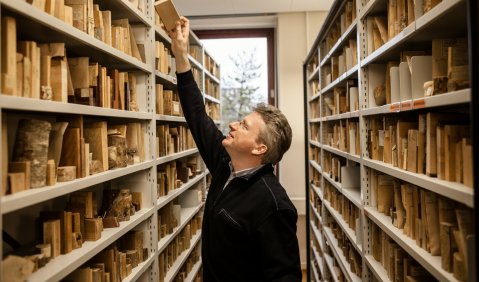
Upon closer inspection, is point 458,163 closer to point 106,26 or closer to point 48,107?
point 48,107

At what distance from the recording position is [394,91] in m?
1.91

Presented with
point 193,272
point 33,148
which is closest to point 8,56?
point 33,148

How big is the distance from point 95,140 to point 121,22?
0.71 metres

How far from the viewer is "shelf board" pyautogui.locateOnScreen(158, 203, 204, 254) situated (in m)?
2.64

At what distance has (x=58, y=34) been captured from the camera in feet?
4.89

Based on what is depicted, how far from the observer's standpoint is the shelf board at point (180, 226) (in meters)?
2.64

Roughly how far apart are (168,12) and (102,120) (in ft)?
2.30

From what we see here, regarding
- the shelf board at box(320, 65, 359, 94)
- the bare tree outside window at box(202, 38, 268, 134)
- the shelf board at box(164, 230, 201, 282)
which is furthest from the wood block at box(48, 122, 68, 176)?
the bare tree outside window at box(202, 38, 268, 134)

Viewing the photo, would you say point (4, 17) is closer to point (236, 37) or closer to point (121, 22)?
point (121, 22)

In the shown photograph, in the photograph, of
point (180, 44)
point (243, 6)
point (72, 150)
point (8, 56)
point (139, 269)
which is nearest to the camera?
point (8, 56)

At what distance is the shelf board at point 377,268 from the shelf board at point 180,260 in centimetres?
138

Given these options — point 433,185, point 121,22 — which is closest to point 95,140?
point 121,22

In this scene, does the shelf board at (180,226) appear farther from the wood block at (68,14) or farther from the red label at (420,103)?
the red label at (420,103)

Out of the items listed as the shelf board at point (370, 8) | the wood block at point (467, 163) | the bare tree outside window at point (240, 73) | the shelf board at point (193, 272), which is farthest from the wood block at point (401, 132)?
the bare tree outside window at point (240, 73)
